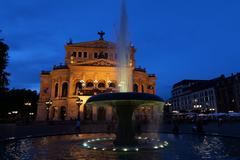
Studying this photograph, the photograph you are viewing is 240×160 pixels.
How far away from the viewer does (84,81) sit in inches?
2063

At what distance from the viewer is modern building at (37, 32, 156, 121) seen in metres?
48.9

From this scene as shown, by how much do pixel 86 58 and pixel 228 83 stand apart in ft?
149

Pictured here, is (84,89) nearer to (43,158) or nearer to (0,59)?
(0,59)

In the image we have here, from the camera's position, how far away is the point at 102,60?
5384 cm

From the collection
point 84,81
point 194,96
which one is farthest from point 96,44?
point 194,96

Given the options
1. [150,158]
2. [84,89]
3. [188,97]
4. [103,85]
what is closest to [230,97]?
[188,97]

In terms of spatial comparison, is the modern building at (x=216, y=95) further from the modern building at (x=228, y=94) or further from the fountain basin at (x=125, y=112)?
the fountain basin at (x=125, y=112)

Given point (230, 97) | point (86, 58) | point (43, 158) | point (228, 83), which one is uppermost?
point (86, 58)

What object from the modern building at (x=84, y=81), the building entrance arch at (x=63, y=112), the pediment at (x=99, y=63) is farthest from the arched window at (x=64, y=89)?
the pediment at (x=99, y=63)

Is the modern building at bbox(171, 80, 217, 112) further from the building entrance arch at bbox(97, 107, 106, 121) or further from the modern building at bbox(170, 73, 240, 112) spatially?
the building entrance arch at bbox(97, 107, 106, 121)

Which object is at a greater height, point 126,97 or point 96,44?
point 96,44

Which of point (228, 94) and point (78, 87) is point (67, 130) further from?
point (228, 94)

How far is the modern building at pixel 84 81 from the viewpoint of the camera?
48875 millimetres

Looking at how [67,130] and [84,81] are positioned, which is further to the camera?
[84,81]
